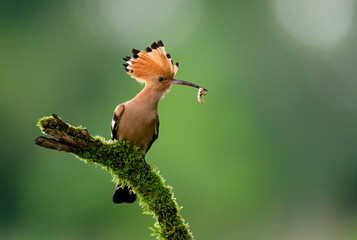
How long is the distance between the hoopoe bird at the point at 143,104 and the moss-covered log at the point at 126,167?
0.23 meters

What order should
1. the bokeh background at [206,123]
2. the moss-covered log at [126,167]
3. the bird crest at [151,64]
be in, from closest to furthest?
the moss-covered log at [126,167], the bird crest at [151,64], the bokeh background at [206,123]

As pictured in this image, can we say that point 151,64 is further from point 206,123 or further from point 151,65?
point 206,123

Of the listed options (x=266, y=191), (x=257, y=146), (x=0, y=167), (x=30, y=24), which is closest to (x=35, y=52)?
(x=30, y=24)

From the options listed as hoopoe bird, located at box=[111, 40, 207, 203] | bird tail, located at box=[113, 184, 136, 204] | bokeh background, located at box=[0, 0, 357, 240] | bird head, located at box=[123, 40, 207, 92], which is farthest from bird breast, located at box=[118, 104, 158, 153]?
bokeh background, located at box=[0, 0, 357, 240]

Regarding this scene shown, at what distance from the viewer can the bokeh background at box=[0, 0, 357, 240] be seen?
34.8 ft

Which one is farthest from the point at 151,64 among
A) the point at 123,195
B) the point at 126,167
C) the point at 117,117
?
the point at 123,195

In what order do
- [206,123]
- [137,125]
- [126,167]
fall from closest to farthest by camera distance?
[126,167], [137,125], [206,123]

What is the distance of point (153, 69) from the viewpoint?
2.80m

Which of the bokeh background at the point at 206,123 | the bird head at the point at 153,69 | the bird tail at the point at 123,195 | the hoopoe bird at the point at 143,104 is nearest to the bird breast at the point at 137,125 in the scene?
the hoopoe bird at the point at 143,104

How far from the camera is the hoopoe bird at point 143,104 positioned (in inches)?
107

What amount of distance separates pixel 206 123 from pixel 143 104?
8546mm

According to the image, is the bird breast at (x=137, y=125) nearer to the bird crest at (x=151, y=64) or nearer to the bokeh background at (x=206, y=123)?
the bird crest at (x=151, y=64)

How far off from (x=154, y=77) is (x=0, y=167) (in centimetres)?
871

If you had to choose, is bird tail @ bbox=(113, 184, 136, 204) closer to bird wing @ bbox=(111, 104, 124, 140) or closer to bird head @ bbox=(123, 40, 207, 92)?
bird wing @ bbox=(111, 104, 124, 140)
